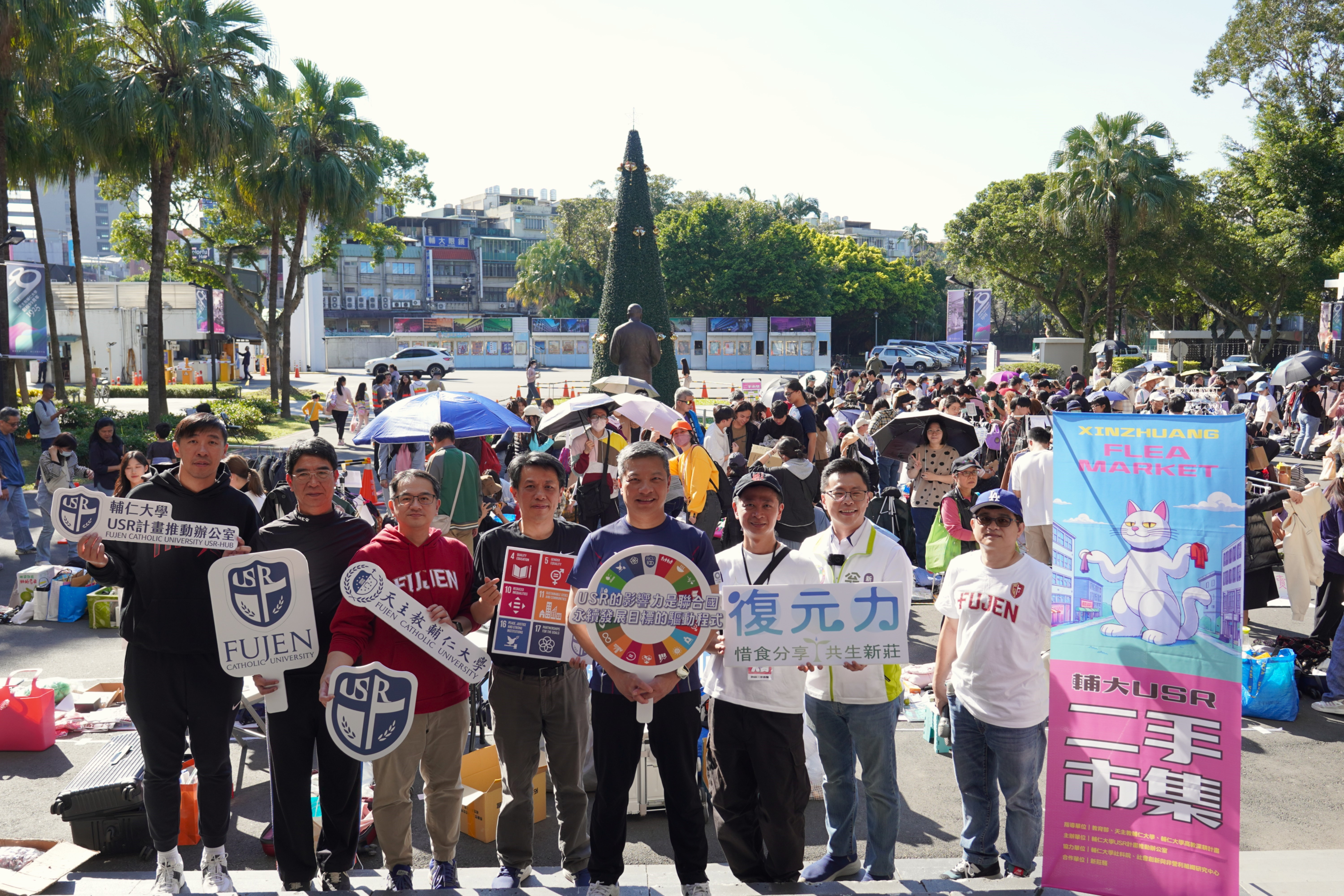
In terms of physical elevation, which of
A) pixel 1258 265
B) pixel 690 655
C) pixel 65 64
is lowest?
pixel 690 655

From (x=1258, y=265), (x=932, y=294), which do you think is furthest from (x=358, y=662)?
(x=932, y=294)

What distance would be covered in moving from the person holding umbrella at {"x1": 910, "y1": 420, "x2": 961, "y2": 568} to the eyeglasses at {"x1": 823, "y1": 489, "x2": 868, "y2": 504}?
15.5 feet

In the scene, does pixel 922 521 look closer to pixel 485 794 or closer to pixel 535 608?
pixel 485 794

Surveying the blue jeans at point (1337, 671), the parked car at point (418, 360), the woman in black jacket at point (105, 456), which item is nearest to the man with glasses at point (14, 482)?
the woman in black jacket at point (105, 456)

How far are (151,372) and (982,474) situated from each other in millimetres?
18911

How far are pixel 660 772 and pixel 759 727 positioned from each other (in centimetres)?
42

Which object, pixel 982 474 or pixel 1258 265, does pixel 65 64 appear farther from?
pixel 1258 265

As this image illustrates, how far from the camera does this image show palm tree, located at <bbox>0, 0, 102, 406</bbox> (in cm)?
1786

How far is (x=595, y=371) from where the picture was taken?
1836 cm

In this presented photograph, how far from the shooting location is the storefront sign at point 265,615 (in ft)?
12.1

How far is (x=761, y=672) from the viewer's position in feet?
12.3

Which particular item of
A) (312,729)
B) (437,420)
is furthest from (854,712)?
(437,420)

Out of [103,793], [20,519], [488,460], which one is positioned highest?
[488,460]

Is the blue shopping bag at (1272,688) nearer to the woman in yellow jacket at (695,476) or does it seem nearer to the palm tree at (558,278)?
the woman in yellow jacket at (695,476)
